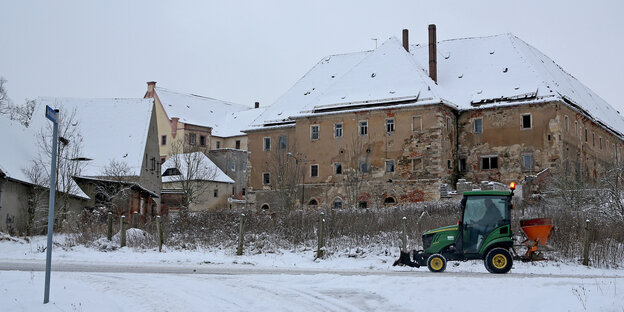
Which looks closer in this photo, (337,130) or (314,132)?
(337,130)

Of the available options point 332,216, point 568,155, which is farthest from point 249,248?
point 568,155

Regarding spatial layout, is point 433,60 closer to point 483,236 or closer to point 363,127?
point 363,127

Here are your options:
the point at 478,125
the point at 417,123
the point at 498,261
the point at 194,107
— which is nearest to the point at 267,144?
the point at 417,123

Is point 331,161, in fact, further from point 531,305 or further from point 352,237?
→ point 531,305

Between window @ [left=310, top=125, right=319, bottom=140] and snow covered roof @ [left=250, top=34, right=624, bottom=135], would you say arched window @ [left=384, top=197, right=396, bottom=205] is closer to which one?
snow covered roof @ [left=250, top=34, right=624, bottom=135]

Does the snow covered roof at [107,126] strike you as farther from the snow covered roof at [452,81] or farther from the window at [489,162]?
the window at [489,162]

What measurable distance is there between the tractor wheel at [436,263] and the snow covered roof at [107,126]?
3261cm

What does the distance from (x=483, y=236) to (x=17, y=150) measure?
28586mm

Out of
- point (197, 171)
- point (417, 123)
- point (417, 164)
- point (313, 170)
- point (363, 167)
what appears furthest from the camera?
point (197, 171)

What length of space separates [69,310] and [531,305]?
24.9 ft

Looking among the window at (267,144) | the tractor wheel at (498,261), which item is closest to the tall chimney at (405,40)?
the window at (267,144)

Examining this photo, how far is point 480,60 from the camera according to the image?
178 feet

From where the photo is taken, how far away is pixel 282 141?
189 ft

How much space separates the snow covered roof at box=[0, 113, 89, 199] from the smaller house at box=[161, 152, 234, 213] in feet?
79.3
